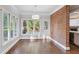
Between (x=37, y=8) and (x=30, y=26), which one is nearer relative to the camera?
(x=37, y=8)

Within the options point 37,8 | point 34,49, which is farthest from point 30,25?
point 34,49

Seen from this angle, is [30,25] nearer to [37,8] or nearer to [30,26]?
[30,26]

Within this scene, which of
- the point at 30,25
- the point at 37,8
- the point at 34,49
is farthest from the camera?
the point at 30,25

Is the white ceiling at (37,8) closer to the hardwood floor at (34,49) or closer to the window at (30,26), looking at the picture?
the window at (30,26)

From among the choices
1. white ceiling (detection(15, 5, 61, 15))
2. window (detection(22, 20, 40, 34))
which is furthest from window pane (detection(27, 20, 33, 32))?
white ceiling (detection(15, 5, 61, 15))

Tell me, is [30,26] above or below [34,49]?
above

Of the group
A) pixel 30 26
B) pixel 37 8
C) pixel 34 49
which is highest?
pixel 37 8

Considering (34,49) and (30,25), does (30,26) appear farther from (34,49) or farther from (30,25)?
(34,49)

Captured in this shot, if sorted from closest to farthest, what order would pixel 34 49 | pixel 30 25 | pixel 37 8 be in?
pixel 34 49 → pixel 37 8 → pixel 30 25

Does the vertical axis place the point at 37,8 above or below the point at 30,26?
above

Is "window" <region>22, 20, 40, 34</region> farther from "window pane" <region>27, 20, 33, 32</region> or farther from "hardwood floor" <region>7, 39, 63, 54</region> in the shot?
"hardwood floor" <region>7, 39, 63, 54</region>

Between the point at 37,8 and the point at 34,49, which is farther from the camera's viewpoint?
the point at 37,8
